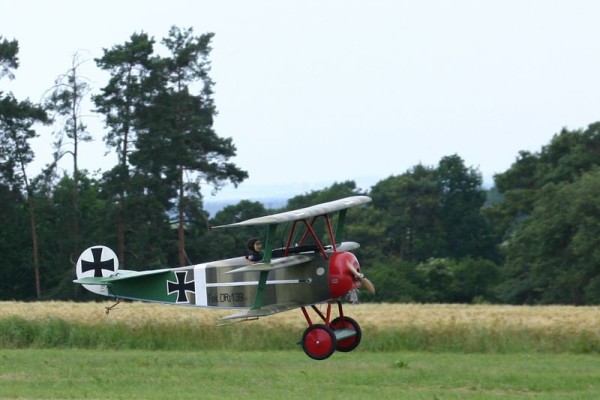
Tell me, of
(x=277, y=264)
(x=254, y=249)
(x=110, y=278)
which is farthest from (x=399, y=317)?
(x=277, y=264)

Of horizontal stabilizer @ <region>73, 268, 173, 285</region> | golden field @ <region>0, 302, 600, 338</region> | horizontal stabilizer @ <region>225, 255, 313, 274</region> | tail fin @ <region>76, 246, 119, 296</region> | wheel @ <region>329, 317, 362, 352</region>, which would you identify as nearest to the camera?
horizontal stabilizer @ <region>225, 255, 313, 274</region>

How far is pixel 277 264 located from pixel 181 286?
2472 mm

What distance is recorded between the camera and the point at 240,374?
21.5 m

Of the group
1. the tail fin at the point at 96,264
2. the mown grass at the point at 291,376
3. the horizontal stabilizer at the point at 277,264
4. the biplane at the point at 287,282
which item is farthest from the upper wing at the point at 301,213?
the tail fin at the point at 96,264

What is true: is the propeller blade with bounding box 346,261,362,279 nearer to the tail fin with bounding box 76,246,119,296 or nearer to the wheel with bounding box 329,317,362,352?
the wheel with bounding box 329,317,362,352

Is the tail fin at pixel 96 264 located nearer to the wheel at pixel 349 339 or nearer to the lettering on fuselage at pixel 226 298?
the lettering on fuselage at pixel 226 298

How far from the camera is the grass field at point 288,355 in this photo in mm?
19516

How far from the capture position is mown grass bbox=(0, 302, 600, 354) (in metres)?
27.8

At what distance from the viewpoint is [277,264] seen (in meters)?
17.7

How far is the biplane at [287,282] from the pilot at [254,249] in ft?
0.36

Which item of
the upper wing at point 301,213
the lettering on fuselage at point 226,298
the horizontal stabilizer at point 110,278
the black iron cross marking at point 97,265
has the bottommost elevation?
the lettering on fuselage at point 226,298

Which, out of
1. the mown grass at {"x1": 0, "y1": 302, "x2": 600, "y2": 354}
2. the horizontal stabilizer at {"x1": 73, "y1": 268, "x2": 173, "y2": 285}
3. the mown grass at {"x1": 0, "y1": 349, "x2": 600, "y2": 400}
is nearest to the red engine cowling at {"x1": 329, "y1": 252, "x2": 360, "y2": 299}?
the mown grass at {"x1": 0, "y1": 349, "x2": 600, "y2": 400}

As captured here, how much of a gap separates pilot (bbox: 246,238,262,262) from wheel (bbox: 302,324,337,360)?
1.42 metres

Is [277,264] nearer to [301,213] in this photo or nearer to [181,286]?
[301,213]
